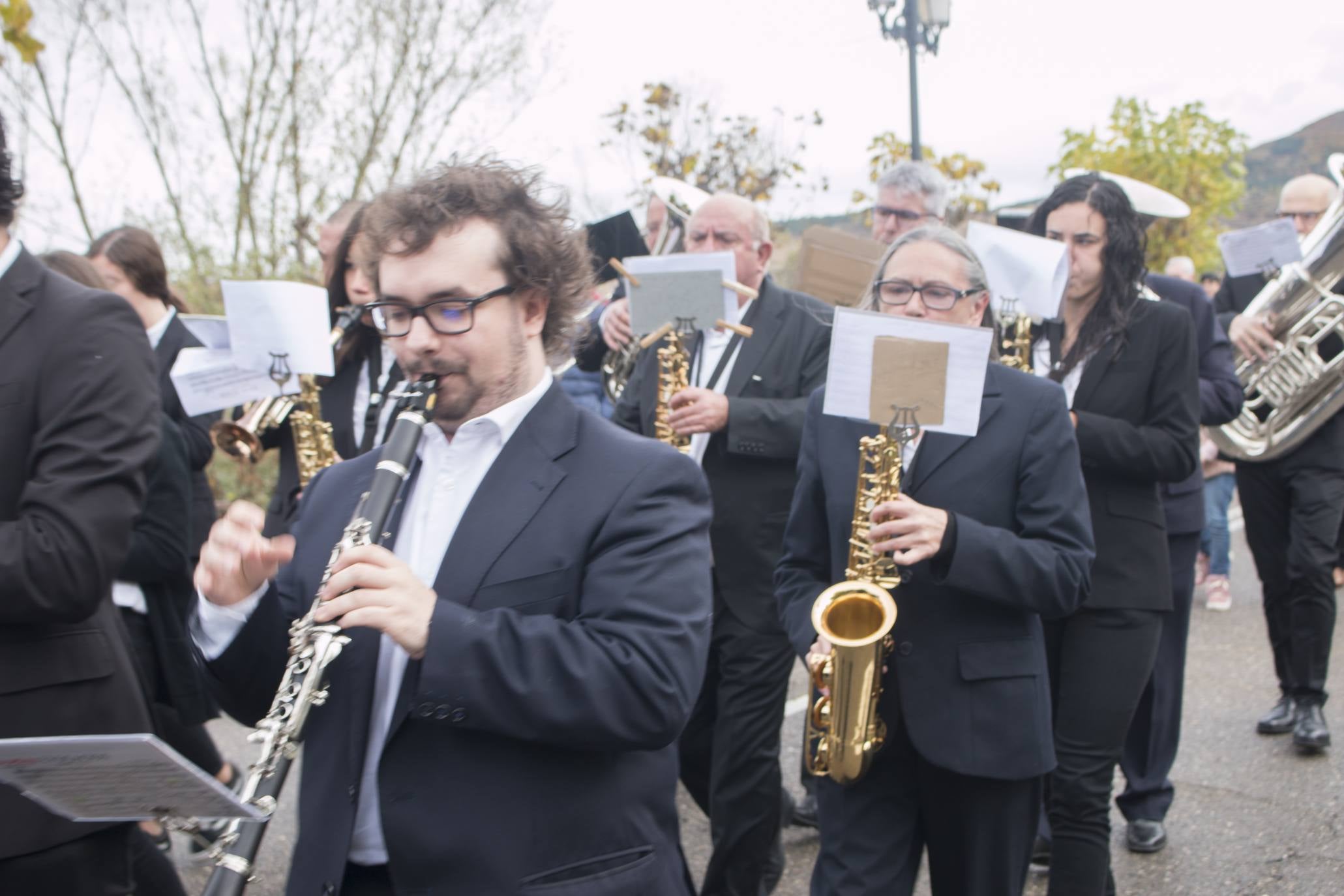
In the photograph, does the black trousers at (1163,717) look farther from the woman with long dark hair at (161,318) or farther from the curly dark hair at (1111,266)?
the woman with long dark hair at (161,318)

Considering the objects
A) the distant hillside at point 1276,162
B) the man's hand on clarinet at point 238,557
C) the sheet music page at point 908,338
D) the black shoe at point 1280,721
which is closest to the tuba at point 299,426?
the sheet music page at point 908,338

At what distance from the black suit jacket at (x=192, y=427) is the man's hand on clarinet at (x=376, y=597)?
2557 millimetres

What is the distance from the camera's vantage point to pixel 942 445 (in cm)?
295

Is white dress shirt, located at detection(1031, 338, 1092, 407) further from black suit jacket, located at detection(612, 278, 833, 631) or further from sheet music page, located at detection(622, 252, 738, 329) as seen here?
sheet music page, located at detection(622, 252, 738, 329)

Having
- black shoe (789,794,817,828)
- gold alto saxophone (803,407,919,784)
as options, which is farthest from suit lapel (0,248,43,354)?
black shoe (789,794,817,828)

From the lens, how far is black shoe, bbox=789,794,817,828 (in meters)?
4.77

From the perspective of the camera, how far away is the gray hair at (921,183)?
5.27m

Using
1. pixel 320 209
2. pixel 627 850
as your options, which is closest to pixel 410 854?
pixel 627 850

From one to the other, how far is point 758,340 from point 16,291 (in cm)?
249

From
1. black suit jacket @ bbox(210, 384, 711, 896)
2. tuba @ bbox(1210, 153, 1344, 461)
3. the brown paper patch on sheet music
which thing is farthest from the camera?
tuba @ bbox(1210, 153, 1344, 461)

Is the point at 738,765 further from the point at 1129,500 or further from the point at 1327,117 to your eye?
the point at 1327,117

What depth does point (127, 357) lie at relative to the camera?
2453 millimetres

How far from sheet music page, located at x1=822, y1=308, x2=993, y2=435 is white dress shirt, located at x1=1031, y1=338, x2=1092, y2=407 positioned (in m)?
1.13

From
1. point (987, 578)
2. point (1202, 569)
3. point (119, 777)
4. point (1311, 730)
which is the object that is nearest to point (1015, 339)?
point (987, 578)
